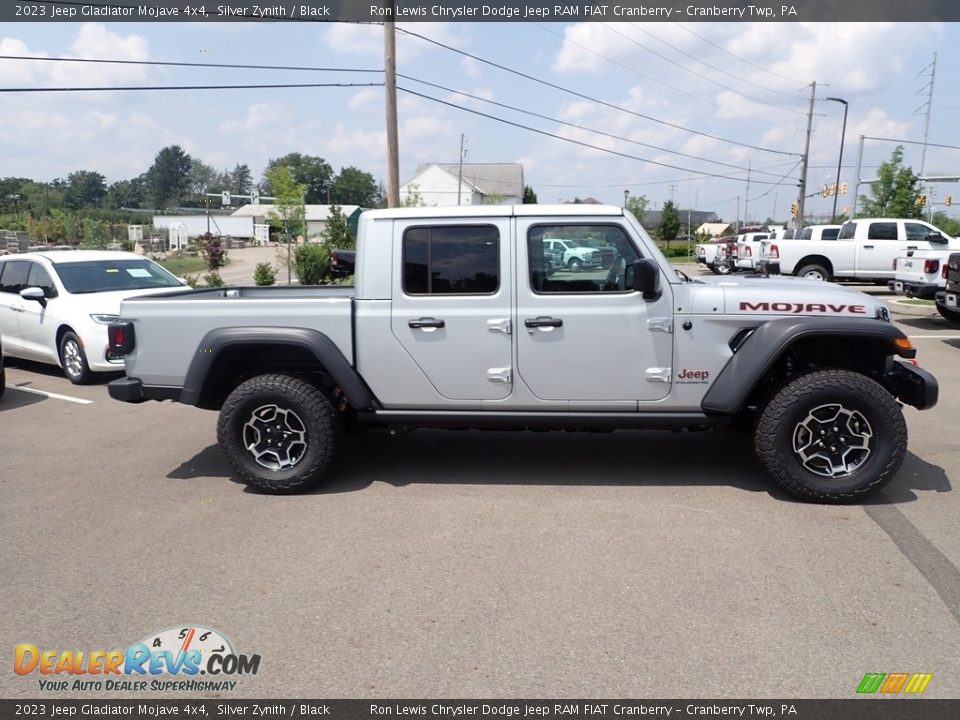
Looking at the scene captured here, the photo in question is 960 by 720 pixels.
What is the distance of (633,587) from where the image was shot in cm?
384

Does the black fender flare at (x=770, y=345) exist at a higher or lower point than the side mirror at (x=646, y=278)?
lower

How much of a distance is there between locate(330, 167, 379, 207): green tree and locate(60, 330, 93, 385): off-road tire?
4992 inches

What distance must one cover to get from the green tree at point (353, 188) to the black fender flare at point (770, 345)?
132 metres

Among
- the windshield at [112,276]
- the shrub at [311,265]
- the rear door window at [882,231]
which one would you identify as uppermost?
the rear door window at [882,231]

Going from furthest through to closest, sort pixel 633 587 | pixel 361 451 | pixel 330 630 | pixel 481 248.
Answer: pixel 361 451, pixel 481 248, pixel 633 587, pixel 330 630

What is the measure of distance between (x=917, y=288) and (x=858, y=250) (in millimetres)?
6875

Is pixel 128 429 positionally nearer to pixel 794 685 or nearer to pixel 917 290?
pixel 794 685

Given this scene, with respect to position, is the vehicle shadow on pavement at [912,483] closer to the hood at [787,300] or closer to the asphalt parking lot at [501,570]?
the asphalt parking lot at [501,570]

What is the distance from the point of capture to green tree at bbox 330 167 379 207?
133625 mm

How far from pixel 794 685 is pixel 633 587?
3.16 feet

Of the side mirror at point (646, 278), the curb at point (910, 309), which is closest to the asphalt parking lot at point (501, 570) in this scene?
the side mirror at point (646, 278)

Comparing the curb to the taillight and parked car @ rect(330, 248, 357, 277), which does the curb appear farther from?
the taillight
